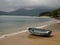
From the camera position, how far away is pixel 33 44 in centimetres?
1333

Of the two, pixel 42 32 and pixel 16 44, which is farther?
pixel 42 32

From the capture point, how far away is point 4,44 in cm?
1330

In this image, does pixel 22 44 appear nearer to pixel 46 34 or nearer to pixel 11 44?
pixel 11 44

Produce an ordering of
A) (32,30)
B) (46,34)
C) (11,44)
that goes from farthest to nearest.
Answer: (32,30) < (46,34) < (11,44)

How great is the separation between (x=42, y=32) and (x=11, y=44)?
5658 mm

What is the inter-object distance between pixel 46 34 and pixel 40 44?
462cm

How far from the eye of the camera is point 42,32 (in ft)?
59.2

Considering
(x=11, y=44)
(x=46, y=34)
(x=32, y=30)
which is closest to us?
(x=11, y=44)

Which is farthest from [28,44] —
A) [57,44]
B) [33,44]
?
[57,44]

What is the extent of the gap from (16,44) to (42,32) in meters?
5.43

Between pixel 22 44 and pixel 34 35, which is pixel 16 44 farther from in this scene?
pixel 34 35

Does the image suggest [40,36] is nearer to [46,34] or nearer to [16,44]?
[46,34]

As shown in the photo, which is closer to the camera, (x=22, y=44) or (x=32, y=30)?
(x=22, y=44)

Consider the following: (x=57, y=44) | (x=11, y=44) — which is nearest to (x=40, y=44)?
(x=57, y=44)
